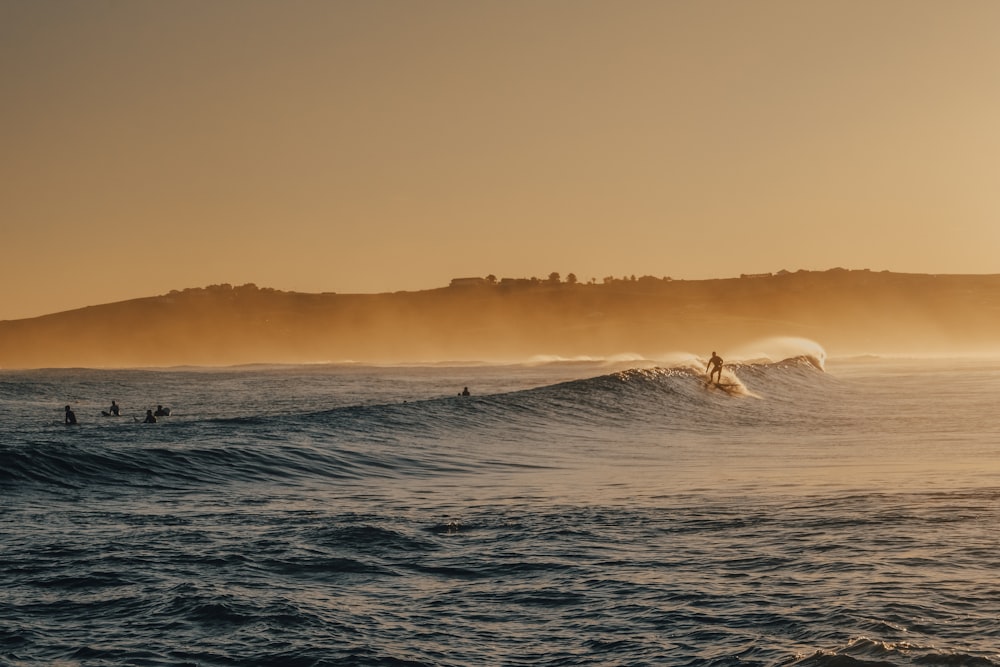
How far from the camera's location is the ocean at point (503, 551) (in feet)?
28.6

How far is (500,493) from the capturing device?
18219mm

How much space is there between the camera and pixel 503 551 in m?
12.5

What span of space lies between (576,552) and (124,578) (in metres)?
5.07

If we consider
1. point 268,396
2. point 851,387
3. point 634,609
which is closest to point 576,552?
point 634,609

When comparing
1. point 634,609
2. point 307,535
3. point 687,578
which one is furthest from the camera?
point 307,535

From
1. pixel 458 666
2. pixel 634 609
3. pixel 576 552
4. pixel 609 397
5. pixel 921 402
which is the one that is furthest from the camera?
pixel 609 397

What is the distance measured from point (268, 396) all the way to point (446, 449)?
138 feet

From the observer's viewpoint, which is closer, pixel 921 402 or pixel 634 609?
pixel 634 609

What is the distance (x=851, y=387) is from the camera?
57.0 meters

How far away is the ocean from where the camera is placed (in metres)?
8.71

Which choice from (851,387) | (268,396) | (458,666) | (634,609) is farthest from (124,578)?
(268,396)

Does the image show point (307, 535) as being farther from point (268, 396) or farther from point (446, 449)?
point (268, 396)

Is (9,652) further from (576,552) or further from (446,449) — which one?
(446,449)

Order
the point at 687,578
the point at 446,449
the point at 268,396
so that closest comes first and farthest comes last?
the point at 687,578
the point at 446,449
the point at 268,396
